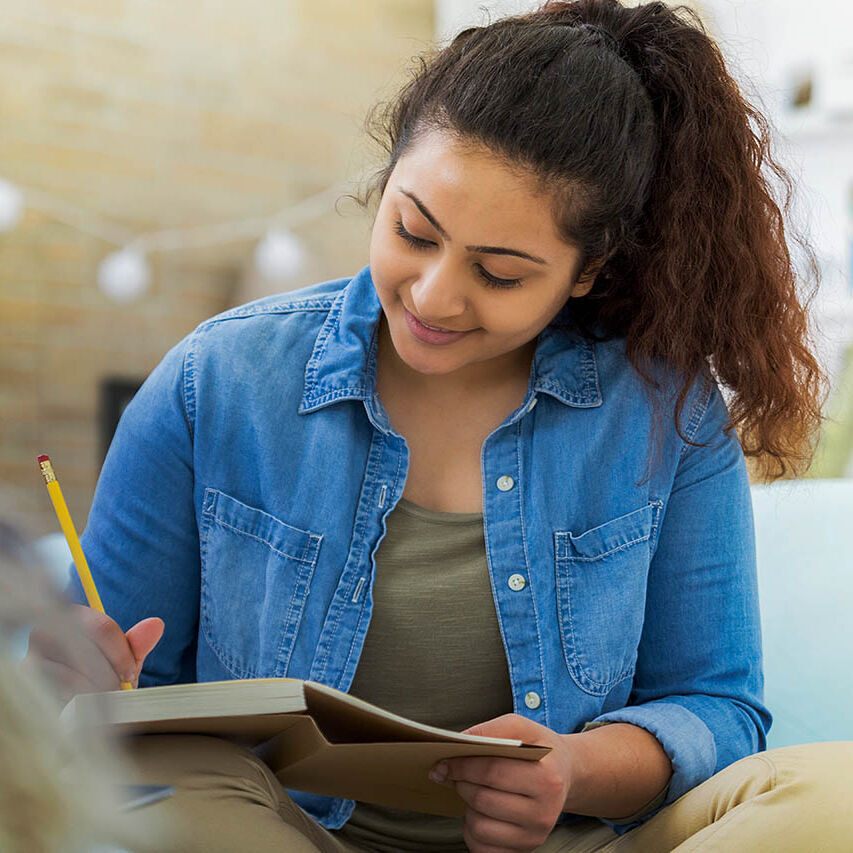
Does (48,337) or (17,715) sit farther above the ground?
(17,715)

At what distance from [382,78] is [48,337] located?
1.29m

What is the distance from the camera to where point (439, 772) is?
0.84 metres

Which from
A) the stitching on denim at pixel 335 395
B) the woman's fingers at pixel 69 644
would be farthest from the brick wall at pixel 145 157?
the woman's fingers at pixel 69 644

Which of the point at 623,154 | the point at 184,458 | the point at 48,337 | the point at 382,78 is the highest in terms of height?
the point at 382,78

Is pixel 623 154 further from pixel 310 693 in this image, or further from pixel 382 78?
pixel 382 78

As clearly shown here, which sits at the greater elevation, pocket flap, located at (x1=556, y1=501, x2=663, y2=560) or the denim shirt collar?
the denim shirt collar

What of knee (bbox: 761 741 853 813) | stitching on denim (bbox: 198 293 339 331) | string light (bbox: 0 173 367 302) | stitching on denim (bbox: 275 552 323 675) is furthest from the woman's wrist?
string light (bbox: 0 173 367 302)

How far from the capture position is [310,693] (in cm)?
66

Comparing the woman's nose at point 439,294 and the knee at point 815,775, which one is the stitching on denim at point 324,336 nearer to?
the woman's nose at point 439,294

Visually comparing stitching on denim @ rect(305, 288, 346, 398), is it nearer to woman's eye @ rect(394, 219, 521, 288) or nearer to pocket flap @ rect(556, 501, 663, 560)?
woman's eye @ rect(394, 219, 521, 288)

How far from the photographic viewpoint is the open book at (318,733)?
2.15 ft

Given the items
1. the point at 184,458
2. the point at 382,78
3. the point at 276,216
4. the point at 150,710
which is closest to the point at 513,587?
the point at 184,458

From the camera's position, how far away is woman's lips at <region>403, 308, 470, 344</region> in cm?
99

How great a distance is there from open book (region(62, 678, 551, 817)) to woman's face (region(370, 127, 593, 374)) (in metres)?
0.36
